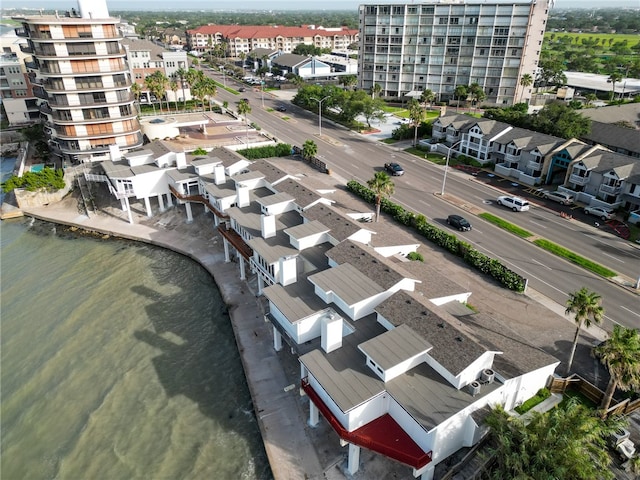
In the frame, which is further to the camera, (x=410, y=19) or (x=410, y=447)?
(x=410, y=19)

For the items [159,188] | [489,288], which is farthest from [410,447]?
[159,188]

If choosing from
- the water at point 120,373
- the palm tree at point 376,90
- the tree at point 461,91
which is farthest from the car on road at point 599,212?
the palm tree at point 376,90

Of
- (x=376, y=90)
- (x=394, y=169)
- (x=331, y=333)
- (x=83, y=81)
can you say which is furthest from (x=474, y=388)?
(x=376, y=90)

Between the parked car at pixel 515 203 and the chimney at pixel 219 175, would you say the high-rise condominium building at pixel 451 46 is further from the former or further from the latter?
the chimney at pixel 219 175

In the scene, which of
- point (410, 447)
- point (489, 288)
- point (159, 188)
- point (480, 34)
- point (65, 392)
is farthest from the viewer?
point (480, 34)

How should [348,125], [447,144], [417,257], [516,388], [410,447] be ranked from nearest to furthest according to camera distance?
1. [410,447]
2. [516,388]
3. [417,257]
4. [447,144]
5. [348,125]

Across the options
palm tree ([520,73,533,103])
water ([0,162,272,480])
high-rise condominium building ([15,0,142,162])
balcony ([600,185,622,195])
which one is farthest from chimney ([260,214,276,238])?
palm tree ([520,73,533,103])

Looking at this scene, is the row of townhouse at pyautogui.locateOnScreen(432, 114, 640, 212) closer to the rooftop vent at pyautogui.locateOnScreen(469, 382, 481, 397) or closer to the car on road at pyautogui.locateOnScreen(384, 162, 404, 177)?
the car on road at pyautogui.locateOnScreen(384, 162, 404, 177)

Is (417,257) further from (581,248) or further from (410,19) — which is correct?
(410,19)
